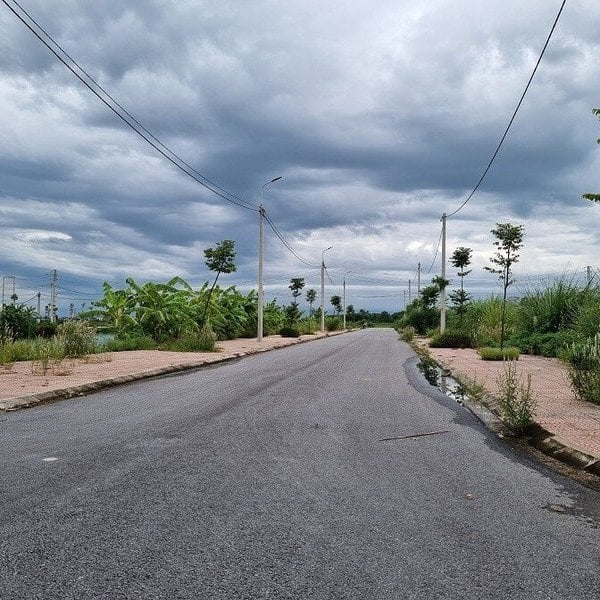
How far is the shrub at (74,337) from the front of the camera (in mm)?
18188

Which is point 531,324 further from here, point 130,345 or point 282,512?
point 282,512

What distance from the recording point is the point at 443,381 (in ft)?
46.7

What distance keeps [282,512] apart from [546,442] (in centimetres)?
391

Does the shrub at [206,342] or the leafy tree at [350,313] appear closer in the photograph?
the shrub at [206,342]

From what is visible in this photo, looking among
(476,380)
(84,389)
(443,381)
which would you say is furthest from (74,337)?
(476,380)

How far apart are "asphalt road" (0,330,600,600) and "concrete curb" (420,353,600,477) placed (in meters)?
0.38

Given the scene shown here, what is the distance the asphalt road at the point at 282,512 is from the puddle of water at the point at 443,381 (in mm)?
3464

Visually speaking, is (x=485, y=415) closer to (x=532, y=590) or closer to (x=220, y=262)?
(x=532, y=590)

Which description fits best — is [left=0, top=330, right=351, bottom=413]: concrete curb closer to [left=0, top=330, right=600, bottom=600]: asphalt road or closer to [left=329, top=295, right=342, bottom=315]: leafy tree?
[left=0, top=330, right=600, bottom=600]: asphalt road

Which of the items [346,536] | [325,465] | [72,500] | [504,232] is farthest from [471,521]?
[504,232]

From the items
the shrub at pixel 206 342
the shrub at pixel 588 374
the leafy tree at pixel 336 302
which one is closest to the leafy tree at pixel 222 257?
the shrub at pixel 206 342

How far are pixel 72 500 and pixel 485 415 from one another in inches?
252

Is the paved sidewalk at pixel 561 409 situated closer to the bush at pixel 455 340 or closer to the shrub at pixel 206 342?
the shrub at pixel 206 342

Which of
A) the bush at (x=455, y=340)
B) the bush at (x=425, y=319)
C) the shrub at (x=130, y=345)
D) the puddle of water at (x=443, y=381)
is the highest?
the bush at (x=425, y=319)
